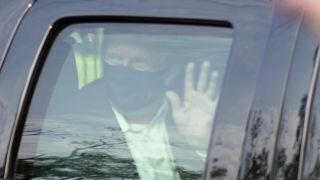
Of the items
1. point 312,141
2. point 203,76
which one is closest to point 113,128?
point 203,76

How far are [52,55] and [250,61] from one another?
63 centimetres

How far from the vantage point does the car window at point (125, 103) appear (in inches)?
85.2

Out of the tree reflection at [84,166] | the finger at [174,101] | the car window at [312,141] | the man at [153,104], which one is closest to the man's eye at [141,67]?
the man at [153,104]

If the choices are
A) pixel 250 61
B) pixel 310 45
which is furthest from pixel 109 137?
pixel 310 45

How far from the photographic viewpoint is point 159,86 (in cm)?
222

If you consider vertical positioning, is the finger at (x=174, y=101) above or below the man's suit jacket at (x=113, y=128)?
above

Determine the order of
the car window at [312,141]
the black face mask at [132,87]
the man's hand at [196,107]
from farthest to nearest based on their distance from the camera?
the black face mask at [132,87] < the man's hand at [196,107] < the car window at [312,141]

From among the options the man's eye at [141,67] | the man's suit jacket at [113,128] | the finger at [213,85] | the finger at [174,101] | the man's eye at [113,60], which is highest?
the man's eye at [113,60]

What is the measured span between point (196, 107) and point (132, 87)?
0.22 meters

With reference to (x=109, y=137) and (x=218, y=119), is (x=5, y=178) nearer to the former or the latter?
(x=109, y=137)

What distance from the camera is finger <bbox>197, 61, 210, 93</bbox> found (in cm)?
217

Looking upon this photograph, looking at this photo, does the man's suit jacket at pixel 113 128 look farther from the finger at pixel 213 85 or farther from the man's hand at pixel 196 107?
the finger at pixel 213 85

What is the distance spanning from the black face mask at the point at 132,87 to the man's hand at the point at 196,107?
48 mm

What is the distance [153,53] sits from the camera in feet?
7.35
